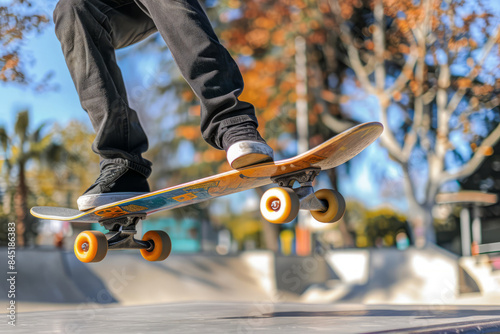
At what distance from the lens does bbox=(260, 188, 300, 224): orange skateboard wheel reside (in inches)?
82.2

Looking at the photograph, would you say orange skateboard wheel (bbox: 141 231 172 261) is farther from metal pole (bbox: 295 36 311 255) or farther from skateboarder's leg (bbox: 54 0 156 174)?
metal pole (bbox: 295 36 311 255)

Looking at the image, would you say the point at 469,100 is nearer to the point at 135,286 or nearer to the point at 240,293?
the point at 240,293

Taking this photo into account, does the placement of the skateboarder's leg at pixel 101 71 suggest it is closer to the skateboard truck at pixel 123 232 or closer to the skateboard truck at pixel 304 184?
the skateboard truck at pixel 123 232

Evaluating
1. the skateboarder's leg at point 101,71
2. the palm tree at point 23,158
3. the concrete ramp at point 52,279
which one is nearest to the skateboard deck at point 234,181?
the skateboarder's leg at point 101,71

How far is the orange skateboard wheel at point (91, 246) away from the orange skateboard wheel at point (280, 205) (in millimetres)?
962

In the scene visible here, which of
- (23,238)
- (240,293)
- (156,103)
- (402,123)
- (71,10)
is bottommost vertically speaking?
(240,293)

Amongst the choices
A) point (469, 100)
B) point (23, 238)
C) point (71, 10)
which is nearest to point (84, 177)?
point (23, 238)

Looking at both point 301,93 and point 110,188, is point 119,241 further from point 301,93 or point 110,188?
point 301,93

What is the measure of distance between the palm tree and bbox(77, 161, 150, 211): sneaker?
7.22 m

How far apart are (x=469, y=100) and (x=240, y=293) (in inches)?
221

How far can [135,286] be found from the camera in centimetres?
631

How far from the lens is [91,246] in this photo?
8.50ft

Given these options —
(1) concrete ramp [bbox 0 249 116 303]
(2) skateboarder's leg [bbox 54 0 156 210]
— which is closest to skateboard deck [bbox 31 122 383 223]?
(2) skateboarder's leg [bbox 54 0 156 210]

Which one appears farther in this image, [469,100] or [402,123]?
[402,123]
